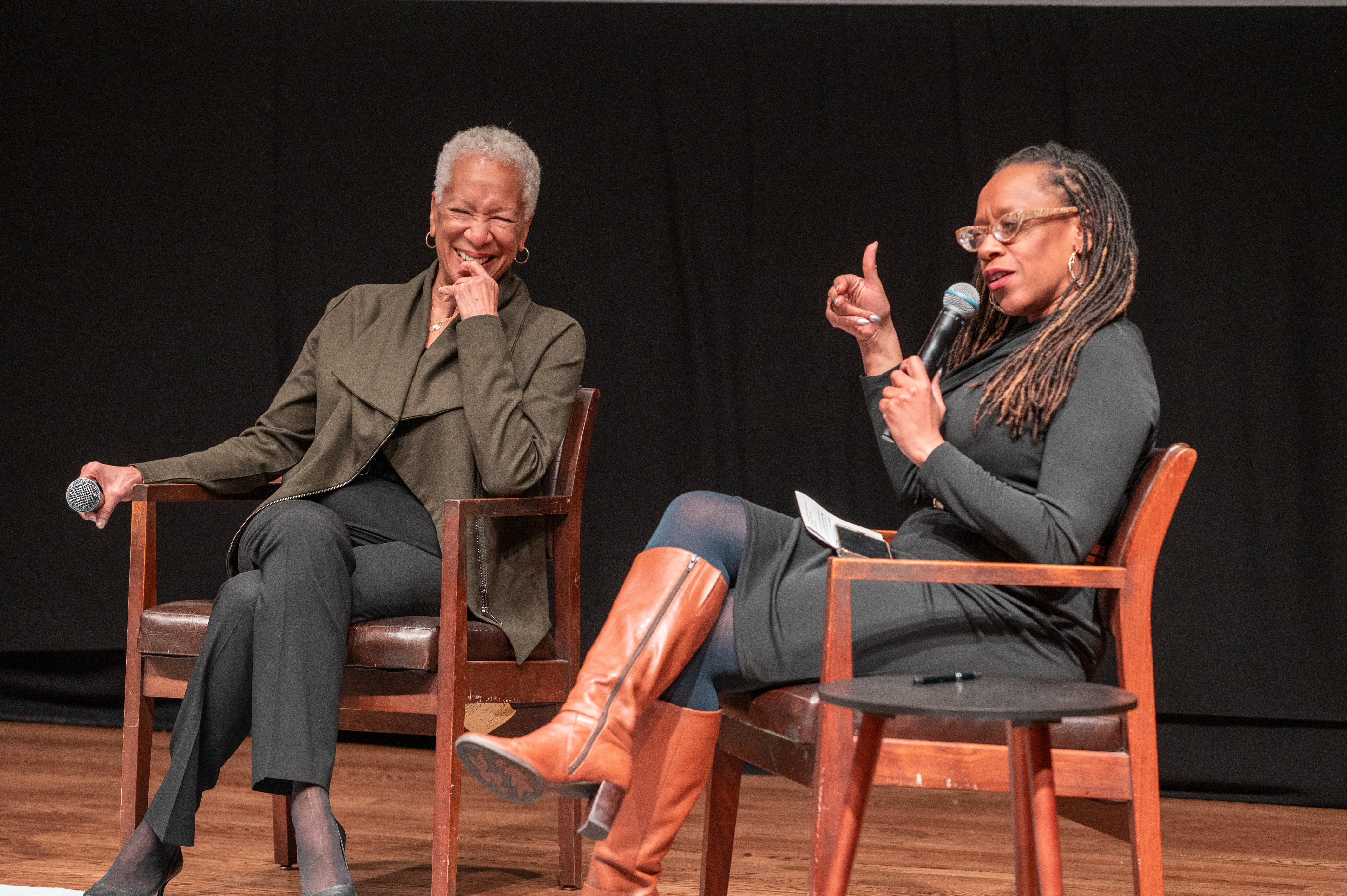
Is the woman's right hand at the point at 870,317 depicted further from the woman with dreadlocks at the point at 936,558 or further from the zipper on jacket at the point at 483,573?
the zipper on jacket at the point at 483,573

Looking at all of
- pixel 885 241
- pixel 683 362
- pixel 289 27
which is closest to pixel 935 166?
pixel 885 241

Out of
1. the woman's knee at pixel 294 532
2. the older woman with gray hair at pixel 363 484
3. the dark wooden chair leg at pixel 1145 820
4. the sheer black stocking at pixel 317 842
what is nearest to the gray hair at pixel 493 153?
the older woman with gray hair at pixel 363 484

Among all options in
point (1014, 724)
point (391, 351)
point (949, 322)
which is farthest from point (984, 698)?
point (391, 351)

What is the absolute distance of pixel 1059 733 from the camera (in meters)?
1.68

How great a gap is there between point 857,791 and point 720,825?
1.88 feet

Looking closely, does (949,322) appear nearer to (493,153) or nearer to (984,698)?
(984,698)

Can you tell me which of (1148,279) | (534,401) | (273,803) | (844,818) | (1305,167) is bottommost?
(273,803)

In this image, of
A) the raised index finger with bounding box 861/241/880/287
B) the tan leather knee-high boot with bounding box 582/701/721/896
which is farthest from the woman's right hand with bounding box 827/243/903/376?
the tan leather knee-high boot with bounding box 582/701/721/896

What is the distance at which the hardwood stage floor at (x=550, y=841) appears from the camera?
242 cm

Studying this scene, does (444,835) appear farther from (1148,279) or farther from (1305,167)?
(1305,167)

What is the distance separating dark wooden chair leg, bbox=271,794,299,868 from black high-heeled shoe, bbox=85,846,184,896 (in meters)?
0.39

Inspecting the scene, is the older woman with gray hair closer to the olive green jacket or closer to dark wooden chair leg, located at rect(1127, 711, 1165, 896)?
the olive green jacket

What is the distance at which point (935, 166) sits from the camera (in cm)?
355

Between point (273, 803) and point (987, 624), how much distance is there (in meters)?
1.53
